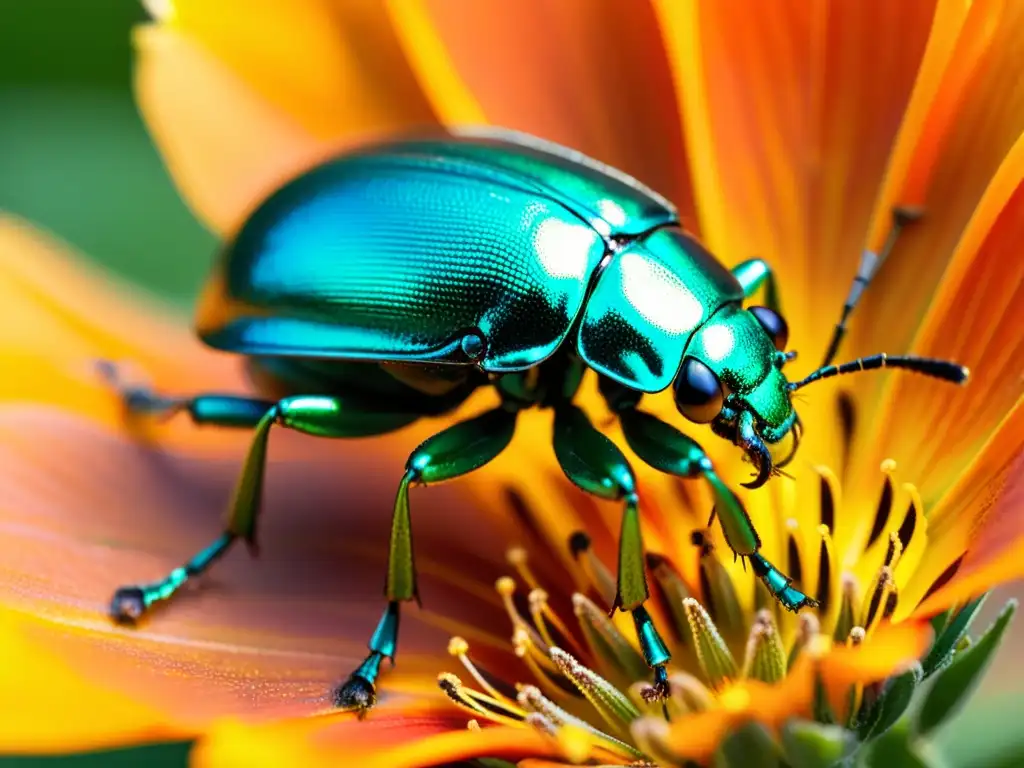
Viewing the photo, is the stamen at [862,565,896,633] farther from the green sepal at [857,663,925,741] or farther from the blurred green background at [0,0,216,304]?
the blurred green background at [0,0,216,304]

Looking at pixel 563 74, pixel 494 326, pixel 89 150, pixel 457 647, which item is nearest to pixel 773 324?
pixel 494 326

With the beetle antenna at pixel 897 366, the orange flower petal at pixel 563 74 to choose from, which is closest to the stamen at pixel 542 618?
the beetle antenna at pixel 897 366

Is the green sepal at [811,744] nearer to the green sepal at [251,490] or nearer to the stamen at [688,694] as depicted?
the stamen at [688,694]

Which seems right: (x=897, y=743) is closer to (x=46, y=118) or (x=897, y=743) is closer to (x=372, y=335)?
(x=372, y=335)

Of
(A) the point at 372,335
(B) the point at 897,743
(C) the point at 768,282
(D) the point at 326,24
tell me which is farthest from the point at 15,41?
(B) the point at 897,743

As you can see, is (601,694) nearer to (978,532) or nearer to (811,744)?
(811,744)
